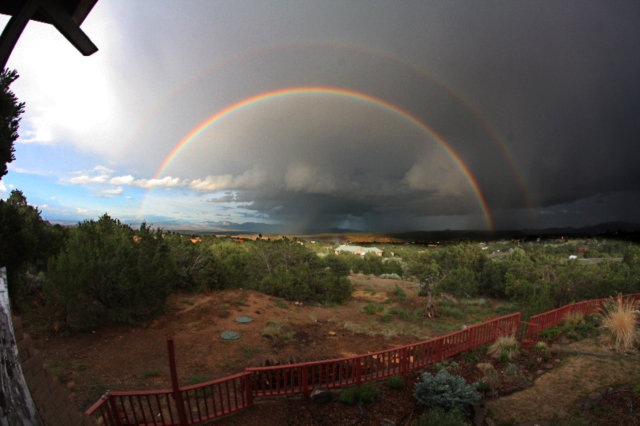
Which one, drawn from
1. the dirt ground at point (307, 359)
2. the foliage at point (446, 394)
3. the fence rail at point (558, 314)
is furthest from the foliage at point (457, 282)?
the foliage at point (446, 394)

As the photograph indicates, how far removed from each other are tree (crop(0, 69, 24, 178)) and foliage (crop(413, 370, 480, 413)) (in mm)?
9886

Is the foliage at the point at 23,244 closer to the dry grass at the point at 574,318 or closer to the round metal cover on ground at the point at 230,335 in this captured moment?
the round metal cover on ground at the point at 230,335

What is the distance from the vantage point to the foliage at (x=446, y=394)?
6.27 metres

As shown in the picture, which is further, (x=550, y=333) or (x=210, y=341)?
(x=210, y=341)

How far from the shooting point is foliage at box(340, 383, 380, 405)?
6914 mm

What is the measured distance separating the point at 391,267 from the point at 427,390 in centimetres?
3650

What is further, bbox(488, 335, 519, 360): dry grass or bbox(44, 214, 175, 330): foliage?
bbox(44, 214, 175, 330): foliage

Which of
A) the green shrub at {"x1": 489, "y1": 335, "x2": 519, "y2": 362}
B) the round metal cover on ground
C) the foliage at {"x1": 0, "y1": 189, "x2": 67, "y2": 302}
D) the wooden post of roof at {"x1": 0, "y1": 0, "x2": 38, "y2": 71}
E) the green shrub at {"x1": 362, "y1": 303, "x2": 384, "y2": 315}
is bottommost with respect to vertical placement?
the green shrub at {"x1": 362, "y1": 303, "x2": 384, "y2": 315}

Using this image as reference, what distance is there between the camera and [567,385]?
24.0 feet

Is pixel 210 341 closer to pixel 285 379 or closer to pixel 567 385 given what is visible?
pixel 285 379

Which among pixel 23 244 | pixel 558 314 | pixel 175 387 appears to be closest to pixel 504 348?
pixel 558 314

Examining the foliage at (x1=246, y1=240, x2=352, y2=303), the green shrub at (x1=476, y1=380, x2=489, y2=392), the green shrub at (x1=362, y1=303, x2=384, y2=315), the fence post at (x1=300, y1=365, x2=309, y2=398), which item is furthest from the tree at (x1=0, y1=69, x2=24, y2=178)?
the green shrub at (x1=362, y1=303, x2=384, y2=315)

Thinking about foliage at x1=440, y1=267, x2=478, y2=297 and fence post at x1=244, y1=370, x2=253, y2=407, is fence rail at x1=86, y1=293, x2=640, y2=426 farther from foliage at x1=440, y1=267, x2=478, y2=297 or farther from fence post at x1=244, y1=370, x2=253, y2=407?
foliage at x1=440, y1=267, x2=478, y2=297

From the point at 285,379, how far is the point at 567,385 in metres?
7.10
